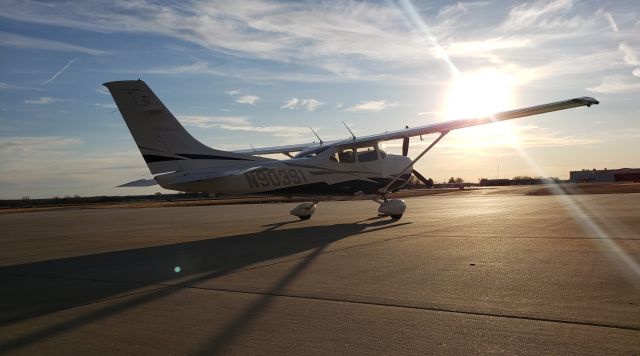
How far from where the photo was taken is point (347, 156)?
1770 cm

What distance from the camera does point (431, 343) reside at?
4195 millimetres

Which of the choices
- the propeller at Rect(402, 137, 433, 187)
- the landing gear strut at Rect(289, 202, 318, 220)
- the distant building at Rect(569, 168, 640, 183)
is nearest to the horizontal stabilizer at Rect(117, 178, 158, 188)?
the landing gear strut at Rect(289, 202, 318, 220)

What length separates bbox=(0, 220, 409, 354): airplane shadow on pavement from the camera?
5.46 meters

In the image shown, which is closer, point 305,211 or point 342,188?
point 342,188

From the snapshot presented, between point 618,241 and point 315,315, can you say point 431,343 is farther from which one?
point 618,241

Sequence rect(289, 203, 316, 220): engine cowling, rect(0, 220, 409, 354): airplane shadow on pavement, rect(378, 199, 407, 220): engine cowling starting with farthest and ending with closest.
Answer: rect(289, 203, 316, 220): engine cowling → rect(378, 199, 407, 220): engine cowling → rect(0, 220, 409, 354): airplane shadow on pavement

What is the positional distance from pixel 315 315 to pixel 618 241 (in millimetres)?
7625

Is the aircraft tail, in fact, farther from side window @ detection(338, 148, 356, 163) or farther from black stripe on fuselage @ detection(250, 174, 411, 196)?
side window @ detection(338, 148, 356, 163)

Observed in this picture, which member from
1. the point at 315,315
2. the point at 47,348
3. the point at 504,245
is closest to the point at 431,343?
the point at 315,315

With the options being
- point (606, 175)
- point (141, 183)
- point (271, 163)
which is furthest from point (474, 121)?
point (606, 175)

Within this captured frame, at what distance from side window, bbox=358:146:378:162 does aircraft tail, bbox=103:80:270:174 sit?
5.31 m

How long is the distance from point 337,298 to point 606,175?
14520 centimetres

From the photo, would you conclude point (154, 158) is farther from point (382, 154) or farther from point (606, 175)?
point (606, 175)

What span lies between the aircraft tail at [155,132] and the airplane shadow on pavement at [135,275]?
242 centimetres
